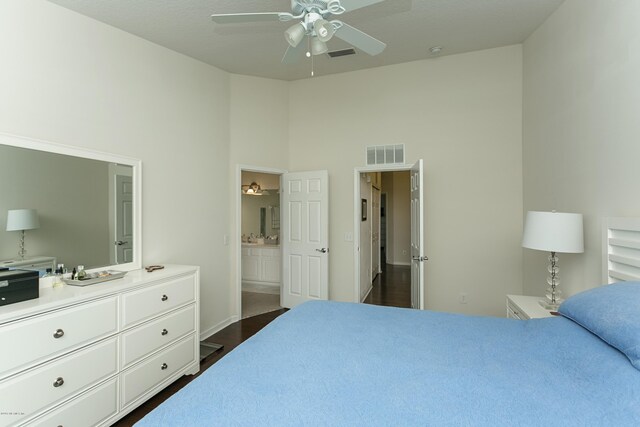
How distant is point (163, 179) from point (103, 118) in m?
0.73

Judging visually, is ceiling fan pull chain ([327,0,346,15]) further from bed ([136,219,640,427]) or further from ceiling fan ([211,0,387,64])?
bed ([136,219,640,427])

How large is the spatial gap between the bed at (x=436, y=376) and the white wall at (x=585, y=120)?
1.00 metres

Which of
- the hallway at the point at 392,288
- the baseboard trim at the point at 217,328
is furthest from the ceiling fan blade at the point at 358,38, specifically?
the hallway at the point at 392,288

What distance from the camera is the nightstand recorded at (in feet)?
7.21

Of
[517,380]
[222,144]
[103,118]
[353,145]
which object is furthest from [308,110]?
[517,380]

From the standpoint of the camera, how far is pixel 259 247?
5.66 metres

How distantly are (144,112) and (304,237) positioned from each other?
240cm

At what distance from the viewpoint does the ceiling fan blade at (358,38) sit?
1920 millimetres

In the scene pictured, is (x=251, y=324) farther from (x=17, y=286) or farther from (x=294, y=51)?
(x=294, y=51)

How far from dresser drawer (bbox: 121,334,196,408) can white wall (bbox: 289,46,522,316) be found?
213cm

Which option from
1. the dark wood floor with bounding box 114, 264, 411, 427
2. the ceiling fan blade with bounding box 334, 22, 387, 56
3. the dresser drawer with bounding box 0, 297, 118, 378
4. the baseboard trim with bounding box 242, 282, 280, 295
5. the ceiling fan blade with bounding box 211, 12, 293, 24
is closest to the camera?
the dresser drawer with bounding box 0, 297, 118, 378

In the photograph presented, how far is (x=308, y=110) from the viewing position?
448cm

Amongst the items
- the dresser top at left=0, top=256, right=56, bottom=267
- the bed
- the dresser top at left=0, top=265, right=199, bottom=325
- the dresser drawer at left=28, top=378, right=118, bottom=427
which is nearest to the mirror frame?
the dresser top at left=0, top=265, right=199, bottom=325

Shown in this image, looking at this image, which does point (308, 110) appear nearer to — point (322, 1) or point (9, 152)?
point (322, 1)
